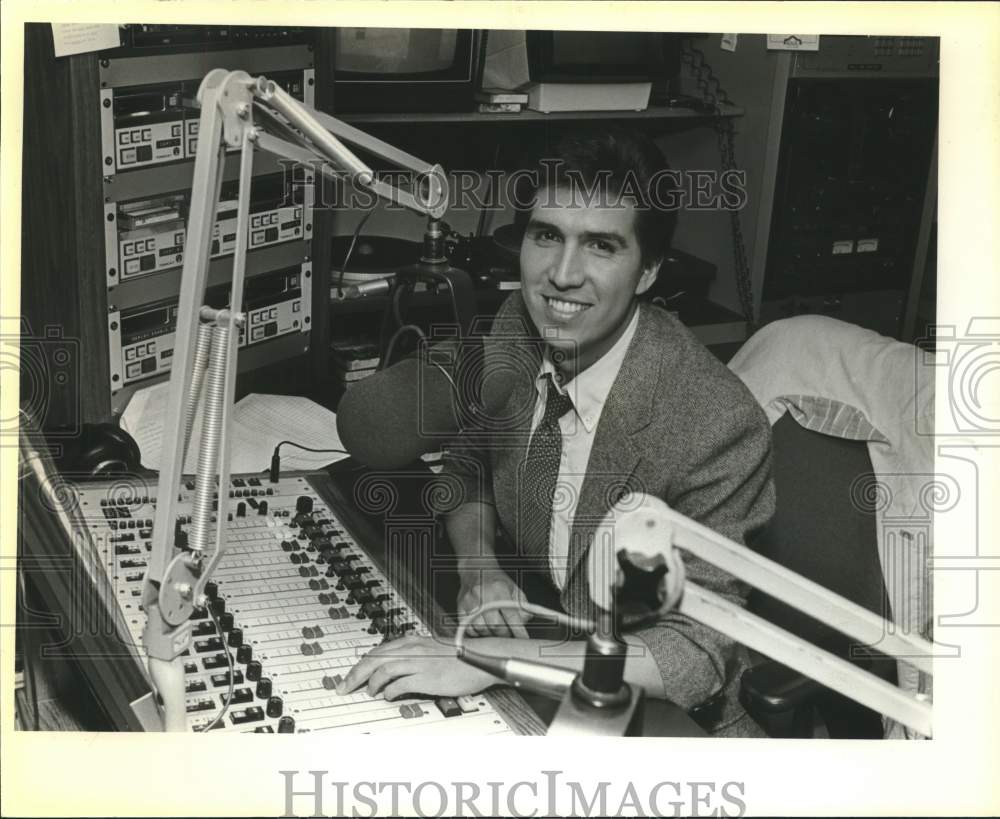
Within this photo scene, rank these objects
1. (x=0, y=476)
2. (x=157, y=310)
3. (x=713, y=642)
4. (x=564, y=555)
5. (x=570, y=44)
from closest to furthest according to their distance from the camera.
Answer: (x=0, y=476)
(x=713, y=642)
(x=564, y=555)
(x=157, y=310)
(x=570, y=44)

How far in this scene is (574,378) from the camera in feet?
4.68

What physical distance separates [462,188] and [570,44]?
459mm

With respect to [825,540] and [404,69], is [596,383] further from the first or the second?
[404,69]

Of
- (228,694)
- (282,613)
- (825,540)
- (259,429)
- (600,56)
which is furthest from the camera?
(600,56)

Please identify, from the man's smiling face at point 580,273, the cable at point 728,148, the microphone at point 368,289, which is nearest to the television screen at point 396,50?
the microphone at point 368,289

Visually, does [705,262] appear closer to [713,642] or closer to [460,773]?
[713,642]

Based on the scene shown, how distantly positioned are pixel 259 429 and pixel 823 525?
31.4 inches

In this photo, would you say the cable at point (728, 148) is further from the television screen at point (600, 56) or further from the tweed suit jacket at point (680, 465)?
the tweed suit jacket at point (680, 465)

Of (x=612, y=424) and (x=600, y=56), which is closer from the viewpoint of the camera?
(x=612, y=424)

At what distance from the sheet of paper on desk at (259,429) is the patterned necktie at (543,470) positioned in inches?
11.1

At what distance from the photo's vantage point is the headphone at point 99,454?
1.37m

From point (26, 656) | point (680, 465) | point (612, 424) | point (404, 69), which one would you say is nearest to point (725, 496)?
point (680, 465)

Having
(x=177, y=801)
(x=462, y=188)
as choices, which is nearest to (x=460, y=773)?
(x=177, y=801)

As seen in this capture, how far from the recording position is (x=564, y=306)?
140 centimetres
